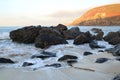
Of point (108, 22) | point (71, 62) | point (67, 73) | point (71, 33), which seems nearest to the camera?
point (67, 73)

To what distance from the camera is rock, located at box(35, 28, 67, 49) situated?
1820 centimetres

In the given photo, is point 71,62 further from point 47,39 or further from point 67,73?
point 47,39

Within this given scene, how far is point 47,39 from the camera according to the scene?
18.6 meters

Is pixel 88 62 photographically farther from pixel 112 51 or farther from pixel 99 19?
pixel 99 19

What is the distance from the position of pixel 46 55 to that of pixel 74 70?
12.8 ft

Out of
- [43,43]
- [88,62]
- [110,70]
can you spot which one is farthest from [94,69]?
[43,43]

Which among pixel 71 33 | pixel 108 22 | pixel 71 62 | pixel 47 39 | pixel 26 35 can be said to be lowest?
pixel 108 22

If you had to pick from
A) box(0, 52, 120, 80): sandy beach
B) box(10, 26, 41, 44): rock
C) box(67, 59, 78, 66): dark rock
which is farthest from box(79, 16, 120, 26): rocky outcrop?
box(0, 52, 120, 80): sandy beach

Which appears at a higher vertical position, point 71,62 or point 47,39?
point 47,39

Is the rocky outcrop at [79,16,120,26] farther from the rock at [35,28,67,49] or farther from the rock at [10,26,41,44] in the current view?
the rock at [35,28,67,49]

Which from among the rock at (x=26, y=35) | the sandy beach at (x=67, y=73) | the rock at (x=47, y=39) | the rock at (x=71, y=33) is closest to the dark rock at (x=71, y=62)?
the sandy beach at (x=67, y=73)

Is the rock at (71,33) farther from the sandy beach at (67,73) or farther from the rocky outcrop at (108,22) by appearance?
the rocky outcrop at (108,22)

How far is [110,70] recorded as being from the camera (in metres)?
9.59

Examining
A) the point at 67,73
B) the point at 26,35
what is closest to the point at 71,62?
the point at 67,73
